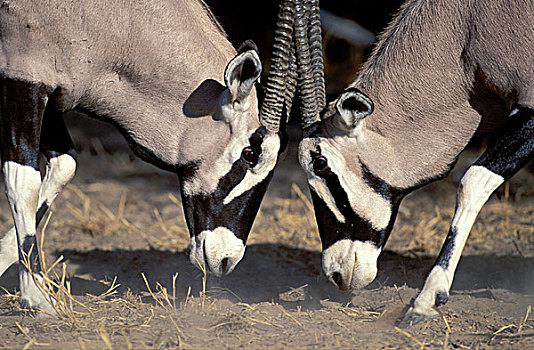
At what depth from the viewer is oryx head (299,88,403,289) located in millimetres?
3736

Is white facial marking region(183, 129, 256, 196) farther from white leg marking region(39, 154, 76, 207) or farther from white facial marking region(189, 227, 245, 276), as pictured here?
white leg marking region(39, 154, 76, 207)

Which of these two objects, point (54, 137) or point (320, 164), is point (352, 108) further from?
point (54, 137)

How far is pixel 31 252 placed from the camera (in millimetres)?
3631

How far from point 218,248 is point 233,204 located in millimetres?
238

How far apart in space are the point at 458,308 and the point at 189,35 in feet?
6.40

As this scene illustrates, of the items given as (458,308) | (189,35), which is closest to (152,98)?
(189,35)

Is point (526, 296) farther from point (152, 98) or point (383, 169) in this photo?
point (152, 98)

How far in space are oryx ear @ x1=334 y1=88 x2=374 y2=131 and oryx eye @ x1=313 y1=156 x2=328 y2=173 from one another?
19 centimetres

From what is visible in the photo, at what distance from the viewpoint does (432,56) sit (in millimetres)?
3711

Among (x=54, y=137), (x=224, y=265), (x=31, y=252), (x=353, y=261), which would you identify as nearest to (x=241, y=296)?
(x=224, y=265)

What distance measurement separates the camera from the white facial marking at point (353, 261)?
3771mm

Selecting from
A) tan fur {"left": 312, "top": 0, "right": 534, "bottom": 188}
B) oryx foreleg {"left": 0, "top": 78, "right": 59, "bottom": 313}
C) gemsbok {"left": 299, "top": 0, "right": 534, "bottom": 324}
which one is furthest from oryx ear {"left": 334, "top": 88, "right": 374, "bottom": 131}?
oryx foreleg {"left": 0, "top": 78, "right": 59, "bottom": 313}

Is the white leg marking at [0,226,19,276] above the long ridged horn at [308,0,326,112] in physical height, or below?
below

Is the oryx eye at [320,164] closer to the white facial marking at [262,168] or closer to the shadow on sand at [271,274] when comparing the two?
the white facial marking at [262,168]
